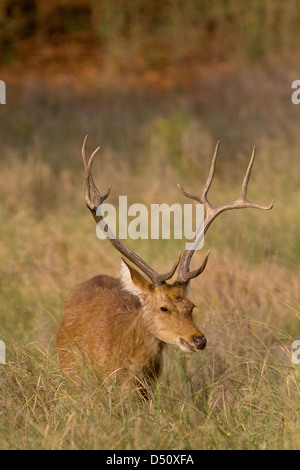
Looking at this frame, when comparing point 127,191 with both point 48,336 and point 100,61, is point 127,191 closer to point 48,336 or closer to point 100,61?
point 48,336

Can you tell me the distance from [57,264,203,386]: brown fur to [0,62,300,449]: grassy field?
191mm

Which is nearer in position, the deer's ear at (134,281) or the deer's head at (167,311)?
the deer's head at (167,311)

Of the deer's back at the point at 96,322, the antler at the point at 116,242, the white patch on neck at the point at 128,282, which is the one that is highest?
the antler at the point at 116,242

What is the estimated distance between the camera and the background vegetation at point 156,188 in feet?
16.1

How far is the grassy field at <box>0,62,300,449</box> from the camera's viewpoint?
15.6ft

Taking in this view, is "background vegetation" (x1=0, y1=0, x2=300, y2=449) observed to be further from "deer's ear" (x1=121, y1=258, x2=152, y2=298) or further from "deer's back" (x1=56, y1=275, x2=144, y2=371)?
"deer's ear" (x1=121, y1=258, x2=152, y2=298)

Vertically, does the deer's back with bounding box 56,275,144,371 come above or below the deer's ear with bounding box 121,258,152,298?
below

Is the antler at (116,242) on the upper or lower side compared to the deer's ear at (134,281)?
upper

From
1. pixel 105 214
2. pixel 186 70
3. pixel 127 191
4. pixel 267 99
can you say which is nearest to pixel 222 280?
pixel 105 214

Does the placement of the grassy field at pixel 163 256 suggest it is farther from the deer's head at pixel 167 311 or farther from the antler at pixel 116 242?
the antler at pixel 116 242

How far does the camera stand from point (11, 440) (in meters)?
4.49

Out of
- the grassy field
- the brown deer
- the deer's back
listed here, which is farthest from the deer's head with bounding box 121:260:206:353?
the grassy field

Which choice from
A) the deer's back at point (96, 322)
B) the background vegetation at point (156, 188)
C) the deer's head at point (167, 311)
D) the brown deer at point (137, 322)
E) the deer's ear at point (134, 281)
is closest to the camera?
the background vegetation at point (156, 188)

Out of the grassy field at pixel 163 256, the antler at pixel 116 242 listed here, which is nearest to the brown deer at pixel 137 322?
the antler at pixel 116 242
